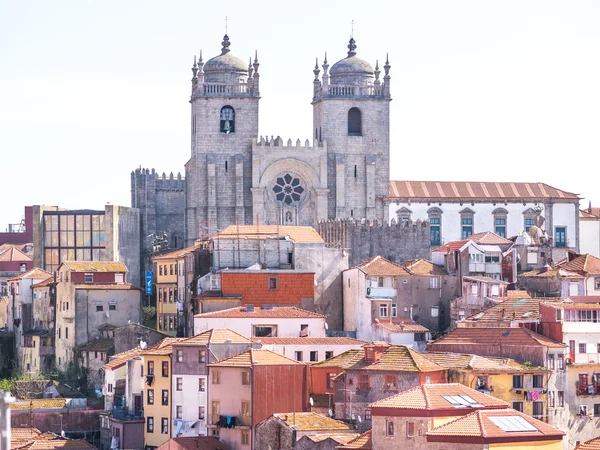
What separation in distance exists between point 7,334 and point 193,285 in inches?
662

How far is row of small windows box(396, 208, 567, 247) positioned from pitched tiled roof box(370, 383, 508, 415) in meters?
54.0

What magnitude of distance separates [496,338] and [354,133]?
156 ft

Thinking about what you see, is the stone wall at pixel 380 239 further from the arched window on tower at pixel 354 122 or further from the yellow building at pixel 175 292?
the arched window on tower at pixel 354 122

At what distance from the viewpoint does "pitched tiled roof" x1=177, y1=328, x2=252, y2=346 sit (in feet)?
267

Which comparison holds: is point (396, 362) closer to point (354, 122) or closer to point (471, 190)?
point (471, 190)

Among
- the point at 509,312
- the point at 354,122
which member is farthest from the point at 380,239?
the point at 509,312

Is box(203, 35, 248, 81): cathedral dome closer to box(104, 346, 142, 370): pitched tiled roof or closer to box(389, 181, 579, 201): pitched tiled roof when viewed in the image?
box(389, 181, 579, 201): pitched tiled roof

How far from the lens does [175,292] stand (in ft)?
334

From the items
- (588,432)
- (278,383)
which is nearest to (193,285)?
(278,383)

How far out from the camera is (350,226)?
107 meters

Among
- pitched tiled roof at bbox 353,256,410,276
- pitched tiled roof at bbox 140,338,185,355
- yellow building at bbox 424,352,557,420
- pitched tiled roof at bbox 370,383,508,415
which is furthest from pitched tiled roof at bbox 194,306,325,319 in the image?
pitched tiled roof at bbox 370,383,508,415

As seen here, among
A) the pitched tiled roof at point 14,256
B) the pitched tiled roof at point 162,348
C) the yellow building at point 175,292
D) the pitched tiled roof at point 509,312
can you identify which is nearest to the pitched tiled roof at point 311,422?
the pitched tiled roof at point 162,348

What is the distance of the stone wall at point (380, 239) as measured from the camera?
106056mm

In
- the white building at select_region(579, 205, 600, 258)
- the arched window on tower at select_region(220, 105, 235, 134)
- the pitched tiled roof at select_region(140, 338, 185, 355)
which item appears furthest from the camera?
the white building at select_region(579, 205, 600, 258)
